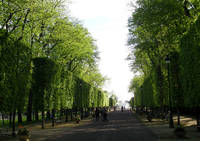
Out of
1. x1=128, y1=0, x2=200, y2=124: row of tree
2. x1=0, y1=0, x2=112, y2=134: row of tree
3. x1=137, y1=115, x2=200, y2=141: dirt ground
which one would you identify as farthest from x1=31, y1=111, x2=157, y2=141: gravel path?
x1=128, y1=0, x2=200, y2=124: row of tree

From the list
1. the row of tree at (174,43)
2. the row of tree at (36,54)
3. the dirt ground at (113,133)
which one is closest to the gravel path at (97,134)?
the dirt ground at (113,133)

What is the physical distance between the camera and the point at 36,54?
38.1 metres

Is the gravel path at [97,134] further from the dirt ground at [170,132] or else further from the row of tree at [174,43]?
the row of tree at [174,43]

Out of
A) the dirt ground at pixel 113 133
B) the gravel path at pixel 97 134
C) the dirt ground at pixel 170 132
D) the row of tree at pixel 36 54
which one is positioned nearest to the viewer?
the dirt ground at pixel 170 132

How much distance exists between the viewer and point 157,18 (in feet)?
101

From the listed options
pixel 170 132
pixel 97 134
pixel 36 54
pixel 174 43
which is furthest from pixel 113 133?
pixel 36 54

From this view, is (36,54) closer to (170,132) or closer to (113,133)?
(113,133)

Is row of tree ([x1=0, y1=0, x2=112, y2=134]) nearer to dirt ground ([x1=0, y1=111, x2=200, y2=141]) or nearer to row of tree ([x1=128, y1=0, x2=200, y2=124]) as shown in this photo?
dirt ground ([x1=0, y1=111, x2=200, y2=141])

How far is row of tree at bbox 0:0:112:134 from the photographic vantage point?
22.4 meters

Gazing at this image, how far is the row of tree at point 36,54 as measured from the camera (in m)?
22.4

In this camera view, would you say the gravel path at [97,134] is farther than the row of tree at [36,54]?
No

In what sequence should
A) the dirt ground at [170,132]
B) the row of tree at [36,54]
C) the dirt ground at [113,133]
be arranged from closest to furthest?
the dirt ground at [170,132], the dirt ground at [113,133], the row of tree at [36,54]

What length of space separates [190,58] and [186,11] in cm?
828

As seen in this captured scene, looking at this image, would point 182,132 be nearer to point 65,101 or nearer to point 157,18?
point 157,18
